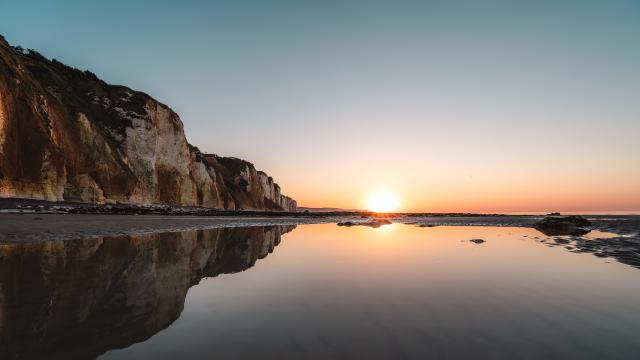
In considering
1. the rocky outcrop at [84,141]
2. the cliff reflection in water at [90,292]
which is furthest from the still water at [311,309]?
the rocky outcrop at [84,141]

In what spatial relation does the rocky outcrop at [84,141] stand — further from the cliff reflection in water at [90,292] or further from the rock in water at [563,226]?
the rock in water at [563,226]

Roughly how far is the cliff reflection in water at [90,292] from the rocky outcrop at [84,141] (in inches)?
1006

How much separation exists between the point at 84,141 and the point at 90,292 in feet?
141

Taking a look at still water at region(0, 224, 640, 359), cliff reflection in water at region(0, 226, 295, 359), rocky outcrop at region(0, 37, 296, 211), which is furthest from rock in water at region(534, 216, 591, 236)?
rocky outcrop at region(0, 37, 296, 211)

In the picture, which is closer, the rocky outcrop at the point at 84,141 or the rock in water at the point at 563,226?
the rock in water at the point at 563,226

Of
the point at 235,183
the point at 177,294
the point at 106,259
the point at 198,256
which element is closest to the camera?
the point at 177,294

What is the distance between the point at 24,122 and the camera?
32312 millimetres

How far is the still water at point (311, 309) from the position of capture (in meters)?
3.88

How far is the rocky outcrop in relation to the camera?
103 ft

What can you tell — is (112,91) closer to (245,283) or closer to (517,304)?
(245,283)

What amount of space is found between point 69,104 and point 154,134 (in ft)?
45.2

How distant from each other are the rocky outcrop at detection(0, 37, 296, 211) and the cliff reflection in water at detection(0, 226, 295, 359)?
2554cm

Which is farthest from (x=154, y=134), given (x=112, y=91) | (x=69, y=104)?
(x=69, y=104)

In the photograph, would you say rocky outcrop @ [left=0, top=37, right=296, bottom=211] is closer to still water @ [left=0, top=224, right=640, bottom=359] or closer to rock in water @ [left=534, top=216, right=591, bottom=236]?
still water @ [left=0, top=224, right=640, bottom=359]
